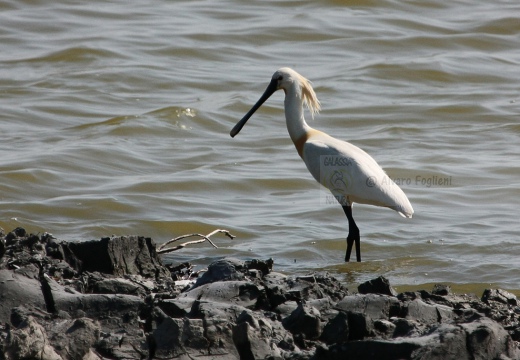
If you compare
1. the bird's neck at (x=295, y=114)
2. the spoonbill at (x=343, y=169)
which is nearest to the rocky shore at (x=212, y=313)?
the spoonbill at (x=343, y=169)

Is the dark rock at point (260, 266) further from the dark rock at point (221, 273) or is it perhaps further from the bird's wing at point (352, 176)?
the bird's wing at point (352, 176)

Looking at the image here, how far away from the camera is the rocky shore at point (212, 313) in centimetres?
453

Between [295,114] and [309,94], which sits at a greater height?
[309,94]

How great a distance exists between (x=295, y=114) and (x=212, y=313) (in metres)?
5.32

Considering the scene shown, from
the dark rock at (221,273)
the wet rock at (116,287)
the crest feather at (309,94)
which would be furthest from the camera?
the crest feather at (309,94)

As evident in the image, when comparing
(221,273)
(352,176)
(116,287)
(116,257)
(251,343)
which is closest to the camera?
(251,343)

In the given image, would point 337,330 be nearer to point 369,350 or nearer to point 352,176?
point 369,350

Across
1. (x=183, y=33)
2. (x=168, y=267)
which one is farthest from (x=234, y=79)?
(x=168, y=267)

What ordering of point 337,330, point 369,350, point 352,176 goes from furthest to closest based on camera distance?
point 352,176 → point 337,330 → point 369,350

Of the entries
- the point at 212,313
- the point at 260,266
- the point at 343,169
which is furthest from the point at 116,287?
the point at 343,169

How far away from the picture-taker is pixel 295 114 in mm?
10250

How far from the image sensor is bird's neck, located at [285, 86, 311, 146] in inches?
401

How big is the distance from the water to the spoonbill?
1.33 feet

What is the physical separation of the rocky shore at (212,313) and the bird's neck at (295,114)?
12.1ft
